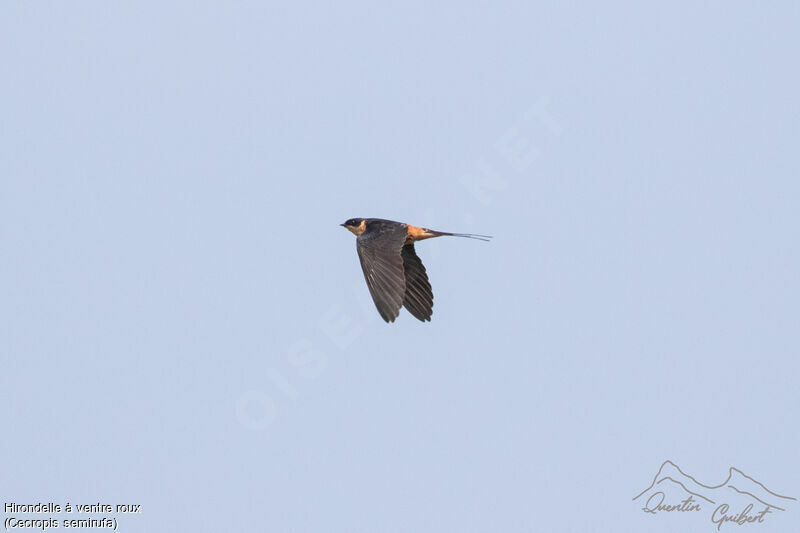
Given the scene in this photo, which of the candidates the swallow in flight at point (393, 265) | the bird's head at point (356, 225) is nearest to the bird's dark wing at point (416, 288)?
the swallow in flight at point (393, 265)

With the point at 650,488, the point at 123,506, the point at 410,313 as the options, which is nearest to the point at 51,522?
the point at 123,506

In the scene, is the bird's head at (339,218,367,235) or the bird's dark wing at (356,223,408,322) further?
the bird's head at (339,218,367,235)

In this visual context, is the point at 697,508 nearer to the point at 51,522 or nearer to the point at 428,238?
the point at 428,238

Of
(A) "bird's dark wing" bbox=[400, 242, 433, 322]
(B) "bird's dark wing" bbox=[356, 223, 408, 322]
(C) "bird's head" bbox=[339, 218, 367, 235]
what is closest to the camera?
(B) "bird's dark wing" bbox=[356, 223, 408, 322]

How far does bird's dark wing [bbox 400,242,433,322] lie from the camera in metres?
16.8

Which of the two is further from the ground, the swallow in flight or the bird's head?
the bird's head

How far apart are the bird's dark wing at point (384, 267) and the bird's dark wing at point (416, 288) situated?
72cm

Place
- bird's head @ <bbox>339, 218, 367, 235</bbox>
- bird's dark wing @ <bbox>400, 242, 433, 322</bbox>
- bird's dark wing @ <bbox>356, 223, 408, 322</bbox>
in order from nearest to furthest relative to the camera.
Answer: bird's dark wing @ <bbox>356, 223, 408, 322</bbox> → bird's dark wing @ <bbox>400, 242, 433, 322</bbox> → bird's head @ <bbox>339, 218, 367, 235</bbox>

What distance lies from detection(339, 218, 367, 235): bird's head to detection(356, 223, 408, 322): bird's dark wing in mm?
1211

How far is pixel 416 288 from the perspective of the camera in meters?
16.8

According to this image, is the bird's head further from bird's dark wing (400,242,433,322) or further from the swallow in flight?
bird's dark wing (400,242,433,322)

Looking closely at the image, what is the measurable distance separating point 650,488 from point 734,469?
1.26 metres

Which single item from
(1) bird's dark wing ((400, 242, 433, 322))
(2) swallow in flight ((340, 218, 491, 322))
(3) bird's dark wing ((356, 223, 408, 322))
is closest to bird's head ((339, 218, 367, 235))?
(2) swallow in flight ((340, 218, 491, 322))

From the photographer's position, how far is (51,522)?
16469mm
